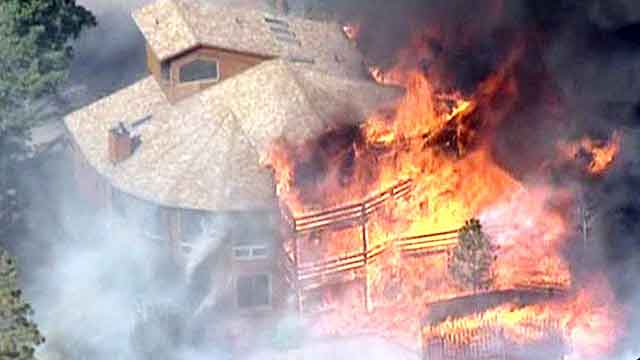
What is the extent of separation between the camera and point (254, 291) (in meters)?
41.4

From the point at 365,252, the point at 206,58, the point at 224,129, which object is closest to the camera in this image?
the point at 365,252

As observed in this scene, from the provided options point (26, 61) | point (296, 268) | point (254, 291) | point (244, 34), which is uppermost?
point (244, 34)

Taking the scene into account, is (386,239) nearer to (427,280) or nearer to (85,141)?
(427,280)

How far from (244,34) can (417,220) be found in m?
9.03

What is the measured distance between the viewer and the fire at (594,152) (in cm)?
4772

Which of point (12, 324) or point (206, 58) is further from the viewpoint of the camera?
point (206, 58)

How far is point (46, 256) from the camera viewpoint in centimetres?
4447

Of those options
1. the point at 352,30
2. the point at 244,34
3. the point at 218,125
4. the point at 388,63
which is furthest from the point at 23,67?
the point at 352,30

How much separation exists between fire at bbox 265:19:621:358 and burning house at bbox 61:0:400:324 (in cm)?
91

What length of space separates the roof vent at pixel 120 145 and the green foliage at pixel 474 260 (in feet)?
33.6

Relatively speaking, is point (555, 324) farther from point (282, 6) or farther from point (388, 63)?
point (282, 6)

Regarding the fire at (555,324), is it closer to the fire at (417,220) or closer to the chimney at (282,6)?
the fire at (417,220)

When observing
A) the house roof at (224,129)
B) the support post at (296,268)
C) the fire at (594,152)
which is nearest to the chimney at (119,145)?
the house roof at (224,129)

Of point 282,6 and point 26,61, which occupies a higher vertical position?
point 282,6
